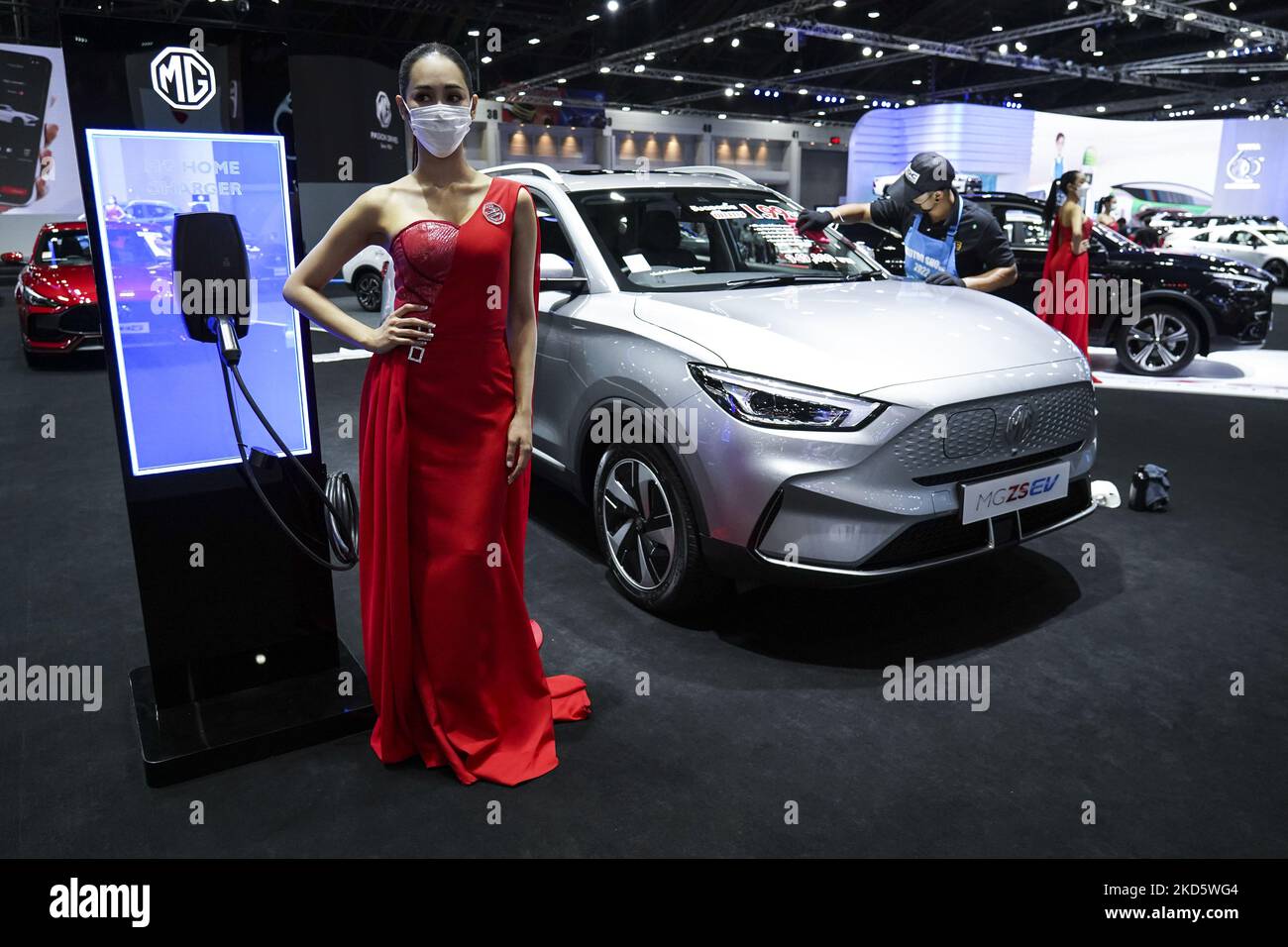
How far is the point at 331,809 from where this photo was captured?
241cm

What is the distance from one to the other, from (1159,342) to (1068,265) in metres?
2.08

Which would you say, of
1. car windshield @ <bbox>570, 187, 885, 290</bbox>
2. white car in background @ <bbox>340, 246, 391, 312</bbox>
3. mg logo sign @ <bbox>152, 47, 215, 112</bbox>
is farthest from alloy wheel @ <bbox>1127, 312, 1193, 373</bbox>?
white car in background @ <bbox>340, 246, 391, 312</bbox>

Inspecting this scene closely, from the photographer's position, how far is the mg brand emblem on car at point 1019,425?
310cm

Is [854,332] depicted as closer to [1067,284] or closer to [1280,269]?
[1067,284]

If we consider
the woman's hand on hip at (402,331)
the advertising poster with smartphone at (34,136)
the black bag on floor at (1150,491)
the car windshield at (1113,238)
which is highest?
the advertising poster with smartphone at (34,136)

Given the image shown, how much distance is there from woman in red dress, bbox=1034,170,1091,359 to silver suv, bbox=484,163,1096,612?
351cm

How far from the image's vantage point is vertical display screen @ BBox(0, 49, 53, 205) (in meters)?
15.1

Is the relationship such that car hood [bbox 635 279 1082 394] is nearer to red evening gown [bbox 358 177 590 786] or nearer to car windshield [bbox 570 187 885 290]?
car windshield [bbox 570 187 885 290]

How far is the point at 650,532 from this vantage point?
343 cm

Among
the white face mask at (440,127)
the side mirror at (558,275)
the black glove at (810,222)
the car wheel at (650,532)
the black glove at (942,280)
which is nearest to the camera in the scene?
the white face mask at (440,127)

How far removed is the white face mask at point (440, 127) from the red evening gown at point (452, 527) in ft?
0.57

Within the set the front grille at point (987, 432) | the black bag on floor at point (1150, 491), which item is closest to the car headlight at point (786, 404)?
the front grille at point (987, 432)

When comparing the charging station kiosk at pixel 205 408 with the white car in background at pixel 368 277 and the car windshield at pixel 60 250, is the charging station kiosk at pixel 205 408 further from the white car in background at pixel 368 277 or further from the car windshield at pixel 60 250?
the white car in background at pixel 368 277
